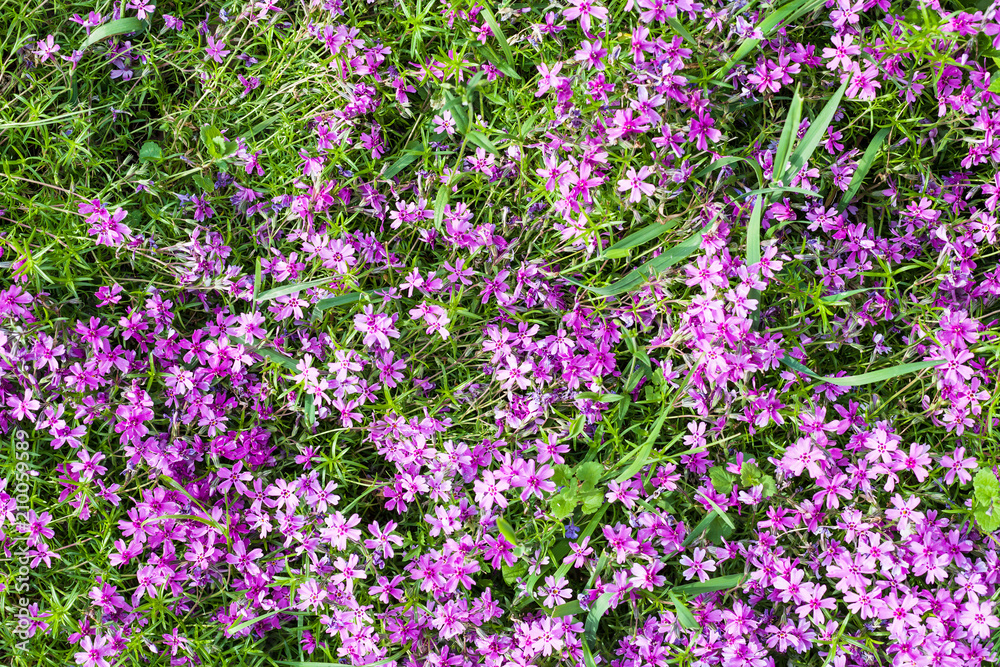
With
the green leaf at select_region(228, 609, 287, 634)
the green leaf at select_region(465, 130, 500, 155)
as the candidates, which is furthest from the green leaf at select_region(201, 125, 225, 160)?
the green leaf at select_region(228, 609, 287, 634)

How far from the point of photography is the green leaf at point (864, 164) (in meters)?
3.17

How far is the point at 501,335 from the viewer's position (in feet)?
10.2

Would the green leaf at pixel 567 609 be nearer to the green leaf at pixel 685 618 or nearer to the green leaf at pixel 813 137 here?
the green leaf at pixel 685 618

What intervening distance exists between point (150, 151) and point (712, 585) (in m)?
3.19

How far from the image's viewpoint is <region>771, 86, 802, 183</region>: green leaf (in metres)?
2.86

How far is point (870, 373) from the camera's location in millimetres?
2939

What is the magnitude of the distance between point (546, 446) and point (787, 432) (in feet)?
3.65

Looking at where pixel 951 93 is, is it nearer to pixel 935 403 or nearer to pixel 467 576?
pixel 935 403

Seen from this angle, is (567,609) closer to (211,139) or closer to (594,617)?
(594,617)

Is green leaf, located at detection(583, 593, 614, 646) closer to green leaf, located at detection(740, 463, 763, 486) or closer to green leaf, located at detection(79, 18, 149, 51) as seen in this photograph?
green leaf, located at detection(740, 463, 763, 486)

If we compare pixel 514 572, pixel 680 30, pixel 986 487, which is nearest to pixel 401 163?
pixel 680 30

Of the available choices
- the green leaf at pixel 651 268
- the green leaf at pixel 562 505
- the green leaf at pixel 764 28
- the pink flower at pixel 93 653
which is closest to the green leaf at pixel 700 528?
the green leaf at pixel 562 505

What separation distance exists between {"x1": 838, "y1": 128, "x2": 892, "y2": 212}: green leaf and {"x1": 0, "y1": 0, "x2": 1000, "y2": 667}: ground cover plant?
1 centimetres

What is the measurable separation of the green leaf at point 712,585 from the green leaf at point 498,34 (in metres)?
2.35
